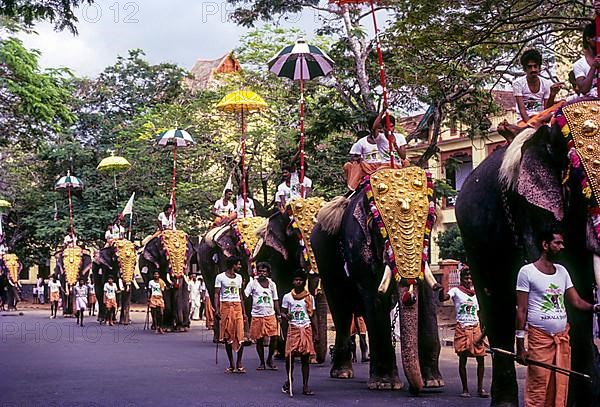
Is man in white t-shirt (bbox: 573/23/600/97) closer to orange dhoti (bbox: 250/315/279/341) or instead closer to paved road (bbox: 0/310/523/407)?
paved road (bbox: 0/310/523/407)

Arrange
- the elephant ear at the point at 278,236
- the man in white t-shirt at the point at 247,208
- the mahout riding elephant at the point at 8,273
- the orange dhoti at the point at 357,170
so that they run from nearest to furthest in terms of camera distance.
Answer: the orange dhoti at the point at 357,170
the elephant ear at the point at 278,236
the man in white t-shirt at the point at 247,208
the mahout riding elephant at the point at 8,273

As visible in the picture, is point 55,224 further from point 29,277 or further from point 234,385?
point 234,385

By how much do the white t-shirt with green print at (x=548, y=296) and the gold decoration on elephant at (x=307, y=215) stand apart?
6.16 m

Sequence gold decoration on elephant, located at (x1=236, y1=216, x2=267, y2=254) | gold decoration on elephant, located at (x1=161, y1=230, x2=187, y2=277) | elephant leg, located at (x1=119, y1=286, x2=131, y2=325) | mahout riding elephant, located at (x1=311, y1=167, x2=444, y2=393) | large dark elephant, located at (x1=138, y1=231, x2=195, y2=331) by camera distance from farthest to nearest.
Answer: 1. elephant leg, located at (x1=119, y1=286, x2=131, y2=325)
2. large dark elephant, located at (x1=138, y1=231, x2=195, y2=331)
3. gold decoration on elephant, located at (x1=161, y1=230, x2=187, y2=277)
4. gold decoration on elephant, located at (x1=236, y1=216, x2=267, y2=254)
5. mahout riding elephant, located at (x1=311, y1=167, x2=444, y2=393)

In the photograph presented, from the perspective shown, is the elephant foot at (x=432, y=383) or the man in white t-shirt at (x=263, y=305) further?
the man in white t-shirt at (x=263, y=305)

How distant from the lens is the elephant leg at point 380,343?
9.34m

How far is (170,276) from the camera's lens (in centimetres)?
2016

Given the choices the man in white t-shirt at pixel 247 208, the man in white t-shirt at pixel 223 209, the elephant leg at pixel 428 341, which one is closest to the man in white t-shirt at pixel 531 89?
the elephant leg at pixel 428 341

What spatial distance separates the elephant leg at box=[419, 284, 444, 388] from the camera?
9562 millimetres

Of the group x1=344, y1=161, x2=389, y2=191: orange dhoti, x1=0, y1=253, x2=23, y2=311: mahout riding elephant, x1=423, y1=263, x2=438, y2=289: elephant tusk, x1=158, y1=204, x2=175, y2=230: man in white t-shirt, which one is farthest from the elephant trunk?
x1=0, y1=253, x2=23, y2=311: mahout riding elephant

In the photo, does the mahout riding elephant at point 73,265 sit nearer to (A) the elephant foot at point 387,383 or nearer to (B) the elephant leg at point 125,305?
(B) the elephant leg at point 125,305

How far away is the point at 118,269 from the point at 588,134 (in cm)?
1954

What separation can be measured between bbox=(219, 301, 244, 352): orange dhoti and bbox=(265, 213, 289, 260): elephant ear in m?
1.23

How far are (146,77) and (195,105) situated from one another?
27.6ft
